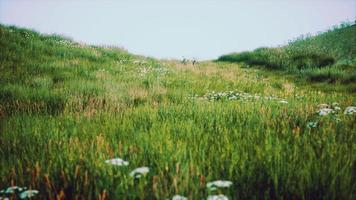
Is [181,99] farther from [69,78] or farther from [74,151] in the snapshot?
[74,151]

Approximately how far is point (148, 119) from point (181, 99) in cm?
247

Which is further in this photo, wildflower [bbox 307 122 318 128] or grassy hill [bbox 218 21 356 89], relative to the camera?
grassy hill [bbox 218 21 356 89]

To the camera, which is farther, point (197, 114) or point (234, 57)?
point (234, 57)

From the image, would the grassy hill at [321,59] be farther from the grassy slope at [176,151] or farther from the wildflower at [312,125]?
the grassy slope at [176,151]

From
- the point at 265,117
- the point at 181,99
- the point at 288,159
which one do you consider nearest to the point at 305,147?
the point at 288,159

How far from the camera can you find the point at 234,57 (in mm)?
23766

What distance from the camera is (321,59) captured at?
16625 mm

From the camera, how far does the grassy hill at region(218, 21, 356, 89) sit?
41.0 ft

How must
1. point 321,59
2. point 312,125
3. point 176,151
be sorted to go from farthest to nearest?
point 321,59 < point 312,125 < point 176,151

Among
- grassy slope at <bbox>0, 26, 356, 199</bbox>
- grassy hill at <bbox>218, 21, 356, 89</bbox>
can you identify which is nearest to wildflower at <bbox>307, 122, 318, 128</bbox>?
grassy slope at <bbox>0, 26, 356, 199</bbox>

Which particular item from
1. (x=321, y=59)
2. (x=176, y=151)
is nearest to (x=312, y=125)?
(x=176, y=151)

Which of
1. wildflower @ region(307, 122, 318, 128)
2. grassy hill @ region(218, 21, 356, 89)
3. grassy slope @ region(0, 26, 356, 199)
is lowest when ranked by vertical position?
grassy slope @ region(0, 26, 356, 199)

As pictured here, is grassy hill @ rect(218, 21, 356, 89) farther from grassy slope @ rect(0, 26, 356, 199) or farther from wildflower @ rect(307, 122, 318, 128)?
grassy slope @ rect(0, 26, 356, 199)

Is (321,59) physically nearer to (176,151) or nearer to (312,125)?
(312,125)
